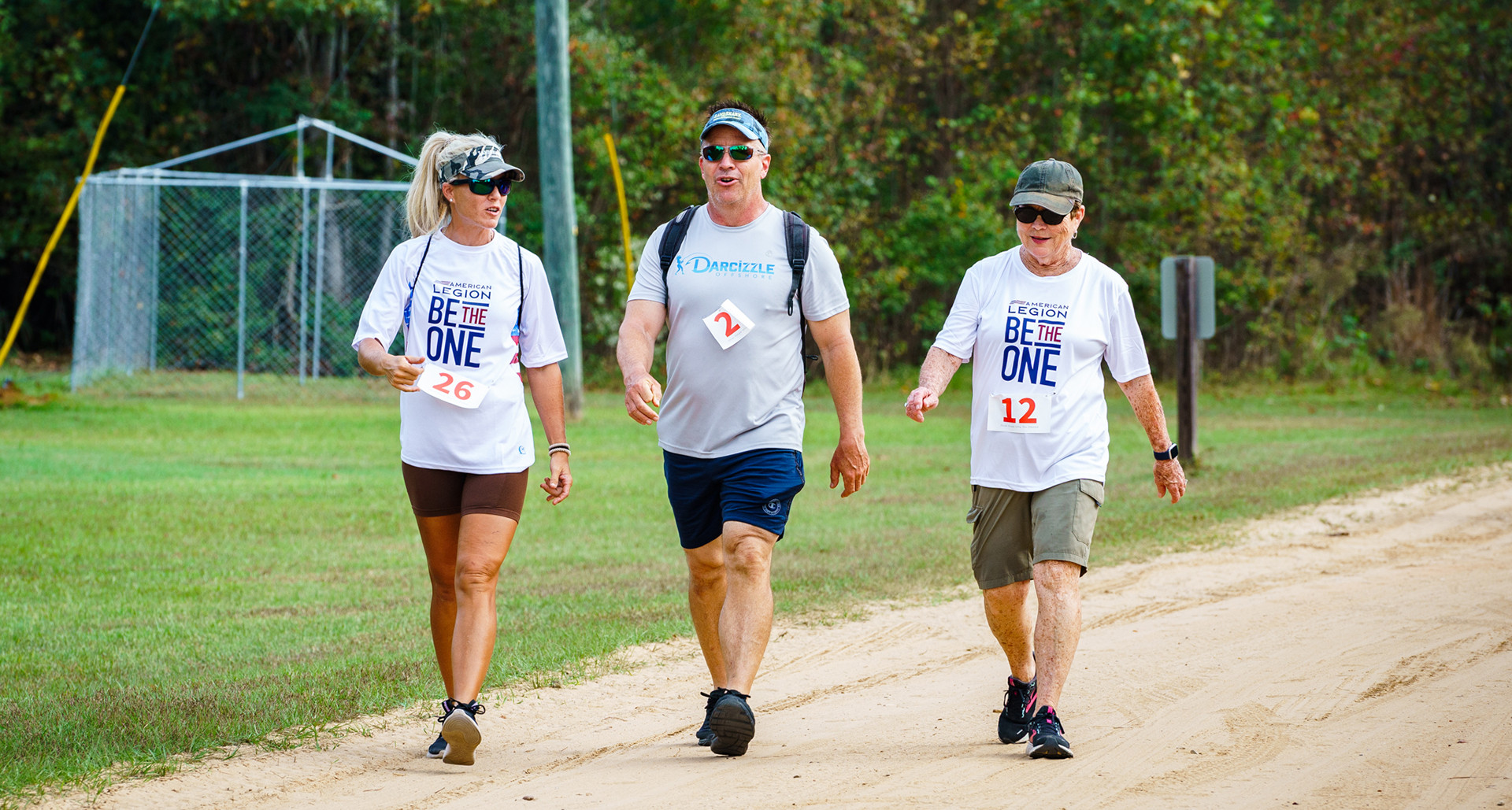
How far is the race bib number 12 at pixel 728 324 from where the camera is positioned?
17.6 feet

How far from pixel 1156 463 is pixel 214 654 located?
462cm

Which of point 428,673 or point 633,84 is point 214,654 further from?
point 633,84

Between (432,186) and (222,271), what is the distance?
22.6 metres

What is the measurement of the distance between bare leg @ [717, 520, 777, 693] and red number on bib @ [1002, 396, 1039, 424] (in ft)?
3.10

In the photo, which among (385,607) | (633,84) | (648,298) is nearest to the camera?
(648,298)

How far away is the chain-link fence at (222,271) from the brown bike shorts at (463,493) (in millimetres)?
17441

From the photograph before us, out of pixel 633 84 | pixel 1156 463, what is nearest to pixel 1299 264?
pixel 633 84

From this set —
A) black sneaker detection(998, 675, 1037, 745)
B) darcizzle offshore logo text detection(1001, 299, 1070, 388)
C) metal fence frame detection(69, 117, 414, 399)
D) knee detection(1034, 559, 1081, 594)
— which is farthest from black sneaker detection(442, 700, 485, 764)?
metal fence frame detection(69, 117, 414, 399)

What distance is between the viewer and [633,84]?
92.5ft

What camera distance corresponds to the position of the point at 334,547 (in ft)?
35.5

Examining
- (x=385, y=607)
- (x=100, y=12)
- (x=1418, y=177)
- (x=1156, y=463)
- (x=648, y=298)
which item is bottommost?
(x=385, y=607)

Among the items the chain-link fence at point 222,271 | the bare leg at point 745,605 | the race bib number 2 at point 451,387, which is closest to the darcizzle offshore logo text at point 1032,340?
the bare leg at point 745,605

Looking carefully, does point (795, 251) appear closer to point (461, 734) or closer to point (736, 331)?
point (736, 331)

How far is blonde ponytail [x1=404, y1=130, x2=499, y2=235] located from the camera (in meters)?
5.46
